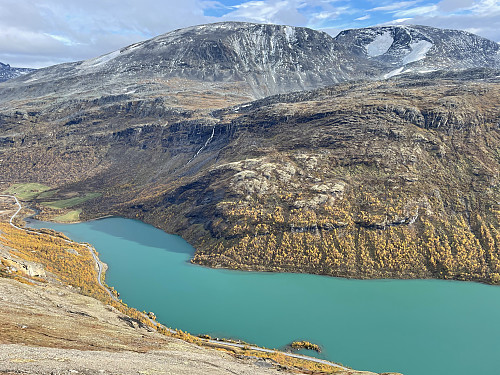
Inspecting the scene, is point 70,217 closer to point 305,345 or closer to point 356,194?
point 356,194

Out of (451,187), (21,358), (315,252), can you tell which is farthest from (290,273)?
(21,358)

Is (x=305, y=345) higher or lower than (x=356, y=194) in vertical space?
lower

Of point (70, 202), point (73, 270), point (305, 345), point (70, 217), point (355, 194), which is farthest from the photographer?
point (70, 202)

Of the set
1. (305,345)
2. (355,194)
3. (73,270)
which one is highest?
(355,194)

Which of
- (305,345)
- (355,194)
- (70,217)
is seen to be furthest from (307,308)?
(70,217)

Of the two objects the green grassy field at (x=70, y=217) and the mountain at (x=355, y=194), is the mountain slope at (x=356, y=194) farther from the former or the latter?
the green grassy field at (x=70, y=217)

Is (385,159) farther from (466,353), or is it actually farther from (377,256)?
(466,353)

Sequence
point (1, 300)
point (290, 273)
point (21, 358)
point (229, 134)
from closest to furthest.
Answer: point (21, 358) < point (1, 300) < point (290, 273) < point (229, 134)

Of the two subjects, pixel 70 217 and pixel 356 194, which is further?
pixel 70 217
